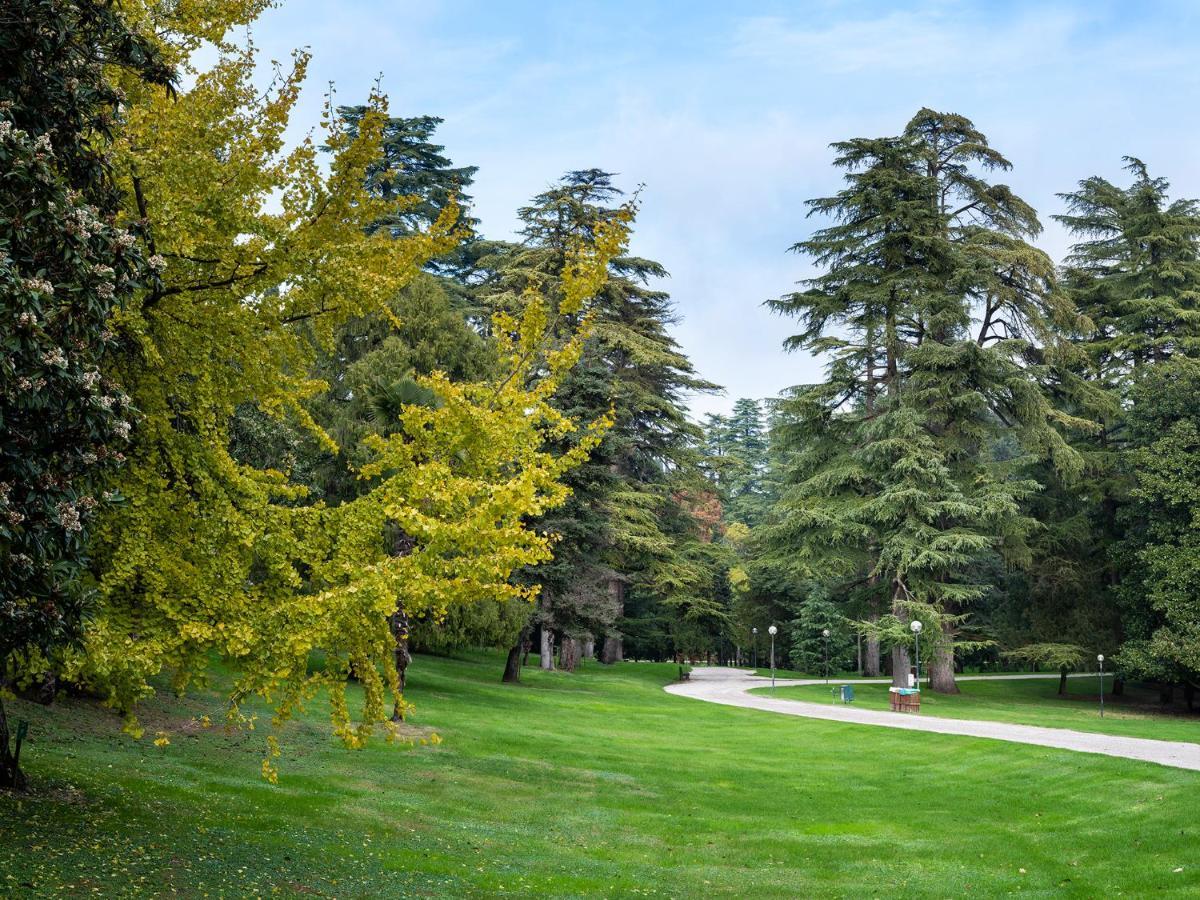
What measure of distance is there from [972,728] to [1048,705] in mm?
13180

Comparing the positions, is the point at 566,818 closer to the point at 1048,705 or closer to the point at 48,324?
the point at 48,324

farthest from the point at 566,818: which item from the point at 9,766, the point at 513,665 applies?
the point at 513,665

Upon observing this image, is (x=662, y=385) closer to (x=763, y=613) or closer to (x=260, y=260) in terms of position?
(x=763, y=613)

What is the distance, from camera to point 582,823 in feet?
43.5

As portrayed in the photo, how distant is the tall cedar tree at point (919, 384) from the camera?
3481 cm

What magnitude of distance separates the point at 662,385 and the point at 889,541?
1370 cm

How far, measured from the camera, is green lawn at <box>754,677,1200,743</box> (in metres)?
26.6

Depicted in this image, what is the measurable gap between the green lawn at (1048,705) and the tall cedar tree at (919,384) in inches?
90.4

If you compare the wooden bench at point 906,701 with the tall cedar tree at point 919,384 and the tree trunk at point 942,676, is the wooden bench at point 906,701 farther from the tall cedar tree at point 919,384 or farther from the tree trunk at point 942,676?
the tree trunk at point 942,676

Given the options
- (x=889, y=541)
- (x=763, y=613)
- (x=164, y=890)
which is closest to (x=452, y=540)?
(x=164, y=890)

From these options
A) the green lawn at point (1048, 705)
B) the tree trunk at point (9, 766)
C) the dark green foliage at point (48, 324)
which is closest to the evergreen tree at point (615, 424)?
the green lawn at point (1048, 705)

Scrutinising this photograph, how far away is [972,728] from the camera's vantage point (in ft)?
81.4

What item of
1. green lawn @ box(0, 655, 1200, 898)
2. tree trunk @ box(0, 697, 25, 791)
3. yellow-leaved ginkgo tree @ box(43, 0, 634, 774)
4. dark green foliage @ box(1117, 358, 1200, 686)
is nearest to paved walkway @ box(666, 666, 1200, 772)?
green lawn @ box(0, 655, 1200, 898)

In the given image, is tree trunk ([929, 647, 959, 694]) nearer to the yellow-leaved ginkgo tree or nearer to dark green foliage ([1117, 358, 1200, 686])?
dark green foliage ([1117, 358, 1200, 686])
